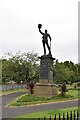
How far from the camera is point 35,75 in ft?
164

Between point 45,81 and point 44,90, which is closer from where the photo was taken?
point 44,90

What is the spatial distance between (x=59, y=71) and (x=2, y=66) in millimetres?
15359

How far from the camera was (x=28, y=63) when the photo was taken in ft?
158

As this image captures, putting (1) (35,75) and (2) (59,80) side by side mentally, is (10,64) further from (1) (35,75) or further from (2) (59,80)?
(2) (59,80)

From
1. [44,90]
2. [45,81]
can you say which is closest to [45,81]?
[45,81]

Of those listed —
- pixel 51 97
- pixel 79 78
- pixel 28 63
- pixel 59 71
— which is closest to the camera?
pixel 51 97

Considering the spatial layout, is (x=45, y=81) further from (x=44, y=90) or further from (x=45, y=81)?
(x=44, y=90)

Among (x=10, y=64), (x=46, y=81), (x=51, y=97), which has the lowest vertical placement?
(x=51, y=97)

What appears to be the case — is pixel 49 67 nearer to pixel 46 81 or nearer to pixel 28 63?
pixel 46 81

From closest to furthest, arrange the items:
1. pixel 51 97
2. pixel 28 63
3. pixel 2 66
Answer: pixel 51 97 < pixel 28 63 < pixel 2 66

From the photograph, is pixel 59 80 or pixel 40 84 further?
pixel 59 80

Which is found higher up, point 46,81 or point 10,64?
point 10,64

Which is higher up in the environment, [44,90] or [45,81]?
[45,81]

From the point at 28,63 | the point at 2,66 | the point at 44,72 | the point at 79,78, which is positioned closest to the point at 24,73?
the point at 28,63
